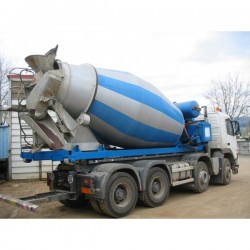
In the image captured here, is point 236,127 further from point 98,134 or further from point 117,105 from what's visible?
point 98,134

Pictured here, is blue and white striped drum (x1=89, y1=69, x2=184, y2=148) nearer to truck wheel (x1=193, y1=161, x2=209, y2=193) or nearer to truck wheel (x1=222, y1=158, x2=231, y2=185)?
truck wheel (x1=193, y1=161, x2=209, y2=193)

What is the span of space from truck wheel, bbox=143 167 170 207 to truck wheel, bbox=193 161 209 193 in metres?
1.62

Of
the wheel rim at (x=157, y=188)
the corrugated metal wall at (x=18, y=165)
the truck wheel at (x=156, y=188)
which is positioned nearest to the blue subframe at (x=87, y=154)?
the truck wheel at (x=156, y=188)

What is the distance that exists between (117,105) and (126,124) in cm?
55

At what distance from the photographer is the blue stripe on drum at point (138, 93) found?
681 cm

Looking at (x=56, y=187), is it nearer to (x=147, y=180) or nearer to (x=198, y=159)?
(x=147, y=180)

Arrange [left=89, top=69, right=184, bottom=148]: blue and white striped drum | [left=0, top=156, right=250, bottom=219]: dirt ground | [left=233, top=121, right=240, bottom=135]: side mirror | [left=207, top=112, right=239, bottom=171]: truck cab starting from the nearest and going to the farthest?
[left=0, top=156, right=250, bottom=219]: dirt ground < [left=89, top=69, right=184, bottom=148]: blue and white striped drum < [left=207, top=112, right=239, bottom=171]: truck cab < [left=233, top=121, right=240, bottom=135]: side mirror

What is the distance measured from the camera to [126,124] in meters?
7.12

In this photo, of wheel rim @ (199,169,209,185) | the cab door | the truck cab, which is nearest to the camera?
wheel rim @ (199,169,209,185)

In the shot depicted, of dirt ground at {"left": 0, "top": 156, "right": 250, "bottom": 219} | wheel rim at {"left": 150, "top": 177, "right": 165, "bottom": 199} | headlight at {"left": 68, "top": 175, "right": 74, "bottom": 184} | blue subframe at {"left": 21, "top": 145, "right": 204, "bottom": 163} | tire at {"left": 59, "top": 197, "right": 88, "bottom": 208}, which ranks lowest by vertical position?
dirt ground at {"left": 0, "top": 156, "right": 250, "bottom": 219}

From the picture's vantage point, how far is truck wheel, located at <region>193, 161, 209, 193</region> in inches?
358

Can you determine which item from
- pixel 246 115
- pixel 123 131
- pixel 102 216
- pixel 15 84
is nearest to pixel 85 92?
pixel 123 131

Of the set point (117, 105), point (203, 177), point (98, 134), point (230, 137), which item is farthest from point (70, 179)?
point (230, 137)

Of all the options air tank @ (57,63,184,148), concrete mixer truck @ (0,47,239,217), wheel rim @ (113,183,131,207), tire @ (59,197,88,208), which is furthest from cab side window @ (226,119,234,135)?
tire @ (59,197,88,208)
